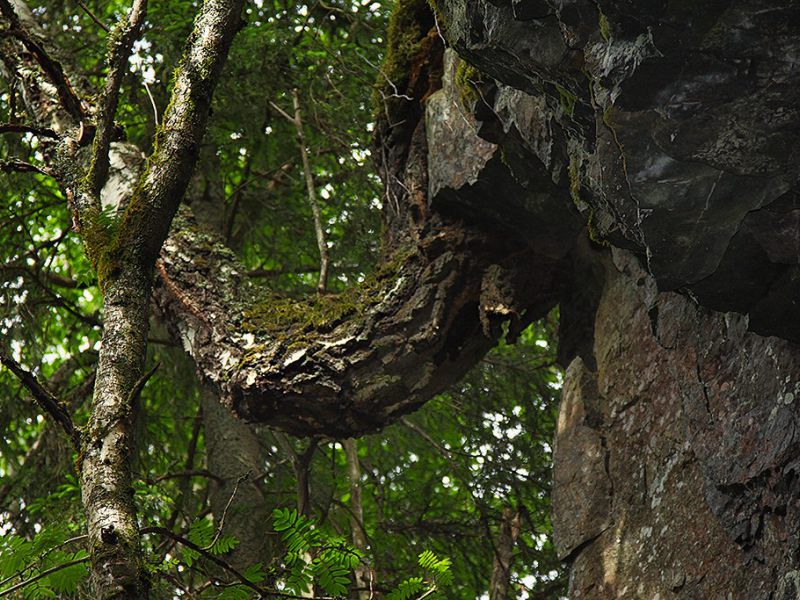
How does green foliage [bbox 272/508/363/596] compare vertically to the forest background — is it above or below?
below

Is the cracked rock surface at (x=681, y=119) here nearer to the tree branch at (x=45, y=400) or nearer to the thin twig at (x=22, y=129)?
the thin twig at (x=22, y=129)

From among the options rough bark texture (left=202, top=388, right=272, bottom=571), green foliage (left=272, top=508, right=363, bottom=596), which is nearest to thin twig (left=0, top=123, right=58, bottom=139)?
green foliage (left=272, top=508, right=363, bottom=596)

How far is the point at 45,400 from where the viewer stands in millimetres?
2979

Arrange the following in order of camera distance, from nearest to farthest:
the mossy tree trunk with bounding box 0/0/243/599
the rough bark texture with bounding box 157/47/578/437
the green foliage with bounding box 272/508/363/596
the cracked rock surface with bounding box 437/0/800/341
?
the cracked rock surface with bounding box 437/0/800/341, the mossy tree trunk with bounding box 0/0/243/599, the green foliage with bounding box 272/508/363/596, the rough bark texture with bounding box 157/47/578/437

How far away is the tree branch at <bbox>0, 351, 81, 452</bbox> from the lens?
296cm

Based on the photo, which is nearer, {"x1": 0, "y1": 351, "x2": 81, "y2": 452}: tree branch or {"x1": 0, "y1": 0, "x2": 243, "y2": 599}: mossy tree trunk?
{"x1": 0, "y1": 0, "x2": 243, "y2": 599}: mossy tree trunk

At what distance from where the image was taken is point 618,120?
2.81 metres

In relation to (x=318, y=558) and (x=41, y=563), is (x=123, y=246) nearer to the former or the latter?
(x=41, y=563)

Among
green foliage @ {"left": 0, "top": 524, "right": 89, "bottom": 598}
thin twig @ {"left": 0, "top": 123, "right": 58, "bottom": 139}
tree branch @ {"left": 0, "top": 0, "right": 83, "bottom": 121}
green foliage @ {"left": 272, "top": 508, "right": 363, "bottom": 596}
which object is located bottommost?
green foliage @ {"left": 272, "top": 508, "right": 363, "bottom": 596}

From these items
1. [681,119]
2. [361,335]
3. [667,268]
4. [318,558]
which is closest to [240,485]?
Answer: [361,335]

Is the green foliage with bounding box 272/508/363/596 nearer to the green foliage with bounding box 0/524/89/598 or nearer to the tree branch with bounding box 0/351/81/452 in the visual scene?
the green foliage with bounding box 0/524/89/598

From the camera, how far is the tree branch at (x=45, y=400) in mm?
2959

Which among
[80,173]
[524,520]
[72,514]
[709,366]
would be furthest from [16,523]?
[709,366]

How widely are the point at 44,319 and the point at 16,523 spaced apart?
1464 millimetres
